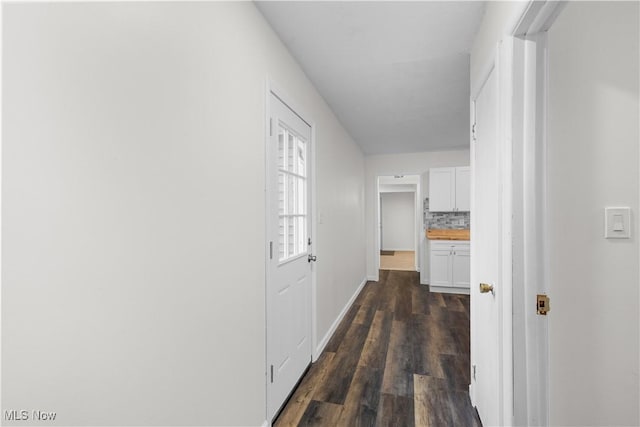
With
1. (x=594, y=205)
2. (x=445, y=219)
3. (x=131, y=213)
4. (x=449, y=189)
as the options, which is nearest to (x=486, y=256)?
(x=594, y=205)

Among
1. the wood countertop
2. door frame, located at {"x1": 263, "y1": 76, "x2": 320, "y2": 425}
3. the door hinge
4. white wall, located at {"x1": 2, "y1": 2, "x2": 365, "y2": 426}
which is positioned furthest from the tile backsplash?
white wall, located at {"x1": 2, "y1": 2, "x2": 365, "y2": 426}

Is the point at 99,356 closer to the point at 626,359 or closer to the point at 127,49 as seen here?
the point at 127,49

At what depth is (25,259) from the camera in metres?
0.64

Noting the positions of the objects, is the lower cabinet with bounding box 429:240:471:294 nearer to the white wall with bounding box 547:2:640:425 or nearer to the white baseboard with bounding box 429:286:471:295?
the white baseboard with bounding box 429:286:471:295

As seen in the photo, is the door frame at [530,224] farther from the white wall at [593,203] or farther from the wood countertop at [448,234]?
the wood countertop at [448,234]

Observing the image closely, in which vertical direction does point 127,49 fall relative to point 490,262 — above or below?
above

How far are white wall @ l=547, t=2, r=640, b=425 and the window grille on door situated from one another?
4.83ft

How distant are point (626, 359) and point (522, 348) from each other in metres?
0.41

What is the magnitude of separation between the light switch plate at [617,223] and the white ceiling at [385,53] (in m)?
1.26

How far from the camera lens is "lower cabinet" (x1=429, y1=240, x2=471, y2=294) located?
4688 mm

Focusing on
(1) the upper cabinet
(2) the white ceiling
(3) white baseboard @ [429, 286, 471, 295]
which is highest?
(2) the white ceiling

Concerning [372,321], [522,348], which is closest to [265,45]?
[522,348]

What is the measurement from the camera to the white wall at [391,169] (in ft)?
17.3

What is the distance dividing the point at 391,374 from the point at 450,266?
118 inches
